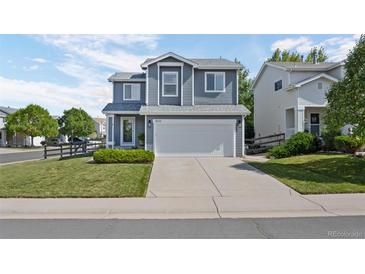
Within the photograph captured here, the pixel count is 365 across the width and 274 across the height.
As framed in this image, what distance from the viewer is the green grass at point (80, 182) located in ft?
28.1

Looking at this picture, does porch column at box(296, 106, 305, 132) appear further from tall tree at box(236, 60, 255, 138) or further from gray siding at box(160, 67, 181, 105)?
tall tree at box(236, 60, 255, 138)

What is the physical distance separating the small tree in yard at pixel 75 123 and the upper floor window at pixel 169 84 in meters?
36.2

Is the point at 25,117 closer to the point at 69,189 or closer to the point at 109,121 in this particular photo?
the point at 109,121

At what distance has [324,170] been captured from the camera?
40.2ft

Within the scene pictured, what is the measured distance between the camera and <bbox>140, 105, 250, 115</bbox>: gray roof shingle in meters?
17.2

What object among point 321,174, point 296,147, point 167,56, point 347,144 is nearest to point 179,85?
point 167,56

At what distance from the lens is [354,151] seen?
1639cm

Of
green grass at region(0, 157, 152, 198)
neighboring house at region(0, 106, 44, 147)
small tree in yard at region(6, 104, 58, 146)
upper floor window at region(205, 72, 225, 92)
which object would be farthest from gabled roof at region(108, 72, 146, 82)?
neighboring house at region(0, 106, 44, 147)

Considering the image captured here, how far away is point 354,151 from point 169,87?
1255 cm

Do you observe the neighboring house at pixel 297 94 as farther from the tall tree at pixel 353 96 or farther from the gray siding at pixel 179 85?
the gray siding at pixel 179 85

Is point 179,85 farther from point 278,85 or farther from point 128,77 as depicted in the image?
point 278,85

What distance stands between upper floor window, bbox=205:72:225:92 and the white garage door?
302cm

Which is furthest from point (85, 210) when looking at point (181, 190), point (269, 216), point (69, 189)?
point (269, 216)

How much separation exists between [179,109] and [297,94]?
30.3ft
